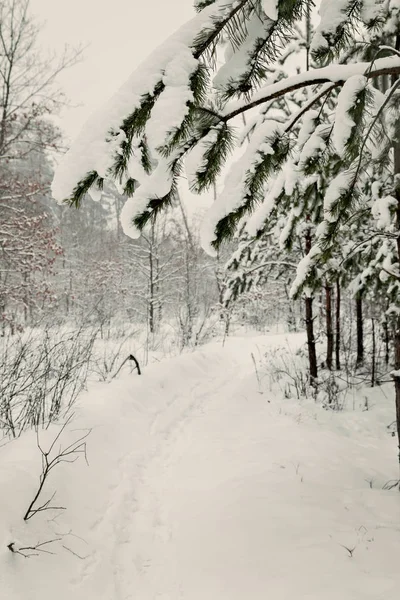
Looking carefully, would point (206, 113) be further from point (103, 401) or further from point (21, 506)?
point (103, 401)

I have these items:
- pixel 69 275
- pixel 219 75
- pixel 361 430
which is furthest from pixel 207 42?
pixel 69 275

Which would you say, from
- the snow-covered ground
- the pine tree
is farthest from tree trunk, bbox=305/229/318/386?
the pine tree

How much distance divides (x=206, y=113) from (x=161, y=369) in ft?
21.7

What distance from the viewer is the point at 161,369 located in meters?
7.96

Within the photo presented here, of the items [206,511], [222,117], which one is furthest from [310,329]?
[222,117]

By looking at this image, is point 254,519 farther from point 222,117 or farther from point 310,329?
point 310,329

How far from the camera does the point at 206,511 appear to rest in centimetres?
328

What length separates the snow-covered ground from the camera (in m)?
2.38

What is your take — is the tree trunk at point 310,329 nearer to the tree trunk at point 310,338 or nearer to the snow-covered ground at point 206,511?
the tree trunk at point 310,338

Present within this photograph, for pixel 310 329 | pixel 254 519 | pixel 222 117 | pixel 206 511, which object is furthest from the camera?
pixel 310 329

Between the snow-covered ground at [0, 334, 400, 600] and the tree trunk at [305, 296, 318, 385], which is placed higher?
the tree trunk at [305, 296, 318, 385]

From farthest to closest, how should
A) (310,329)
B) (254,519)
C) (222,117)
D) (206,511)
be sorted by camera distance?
1. (310,329)
2. (206,511)
3. (254,519)
4. (222,117)

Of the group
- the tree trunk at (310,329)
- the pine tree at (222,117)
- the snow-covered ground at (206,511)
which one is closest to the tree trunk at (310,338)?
the tree trunk at (310,329)

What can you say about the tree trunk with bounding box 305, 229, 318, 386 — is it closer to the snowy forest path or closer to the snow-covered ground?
the snow-covered ground
